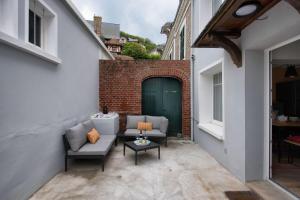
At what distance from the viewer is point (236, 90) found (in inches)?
141

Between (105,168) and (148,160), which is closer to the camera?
(105,168)

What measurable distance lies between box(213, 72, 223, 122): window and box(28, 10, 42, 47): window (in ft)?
14.8

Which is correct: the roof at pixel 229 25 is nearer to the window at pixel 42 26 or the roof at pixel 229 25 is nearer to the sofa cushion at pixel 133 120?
the window at pixel 42 26

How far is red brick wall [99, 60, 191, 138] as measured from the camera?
696cm

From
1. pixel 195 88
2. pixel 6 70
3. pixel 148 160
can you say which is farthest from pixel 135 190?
pixel 195 88

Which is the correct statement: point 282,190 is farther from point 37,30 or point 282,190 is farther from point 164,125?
point 37,30

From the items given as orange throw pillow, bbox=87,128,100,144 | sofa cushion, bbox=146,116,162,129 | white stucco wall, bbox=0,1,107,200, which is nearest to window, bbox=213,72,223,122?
sofa cushion, bbox=146,116,162,129

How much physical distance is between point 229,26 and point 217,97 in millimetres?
2774

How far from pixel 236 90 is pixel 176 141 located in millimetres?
3503

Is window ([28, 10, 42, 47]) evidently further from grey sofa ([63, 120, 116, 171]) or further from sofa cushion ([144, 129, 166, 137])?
sofa cushion ([144, 129, 166, 137])

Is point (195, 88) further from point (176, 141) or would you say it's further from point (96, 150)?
point (96, 150)

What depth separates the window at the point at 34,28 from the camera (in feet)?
10.8

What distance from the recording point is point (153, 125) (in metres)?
6.45

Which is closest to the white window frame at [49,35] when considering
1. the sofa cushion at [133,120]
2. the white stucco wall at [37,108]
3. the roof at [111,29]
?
the white stucco wall at [37,108]
